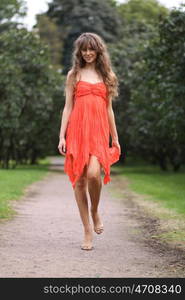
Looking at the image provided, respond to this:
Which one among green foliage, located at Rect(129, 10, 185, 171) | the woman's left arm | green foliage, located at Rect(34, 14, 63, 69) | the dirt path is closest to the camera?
the dirt path

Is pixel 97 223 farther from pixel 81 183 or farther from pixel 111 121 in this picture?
pixel 111 121

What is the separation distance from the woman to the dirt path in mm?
455

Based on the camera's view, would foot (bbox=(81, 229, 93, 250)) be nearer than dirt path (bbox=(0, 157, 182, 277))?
No

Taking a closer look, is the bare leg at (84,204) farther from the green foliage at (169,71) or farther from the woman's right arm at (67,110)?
the green foliage at (169,71)

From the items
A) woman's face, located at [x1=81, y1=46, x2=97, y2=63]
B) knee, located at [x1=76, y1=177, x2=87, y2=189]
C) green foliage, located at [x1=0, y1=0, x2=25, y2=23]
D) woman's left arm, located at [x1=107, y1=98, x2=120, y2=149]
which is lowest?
green foliage, located at [x1=0, y1=0, x2=25, y2=23]

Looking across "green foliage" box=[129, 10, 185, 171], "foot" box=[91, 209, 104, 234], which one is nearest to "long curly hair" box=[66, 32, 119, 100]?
"foot" box=[91, 209, 104, 234]

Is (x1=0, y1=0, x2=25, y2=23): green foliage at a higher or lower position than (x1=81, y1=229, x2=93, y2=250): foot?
lower

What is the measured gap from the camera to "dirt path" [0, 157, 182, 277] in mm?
5234

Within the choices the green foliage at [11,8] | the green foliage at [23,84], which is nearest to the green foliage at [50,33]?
the green foliage at [11,8]

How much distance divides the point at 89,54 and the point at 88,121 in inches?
29.0

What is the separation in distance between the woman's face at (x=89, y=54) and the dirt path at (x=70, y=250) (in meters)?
2.08

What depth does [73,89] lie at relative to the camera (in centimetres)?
652

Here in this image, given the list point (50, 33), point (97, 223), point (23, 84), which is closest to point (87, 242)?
point (97, 223)

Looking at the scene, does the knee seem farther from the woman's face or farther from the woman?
the woman's face
